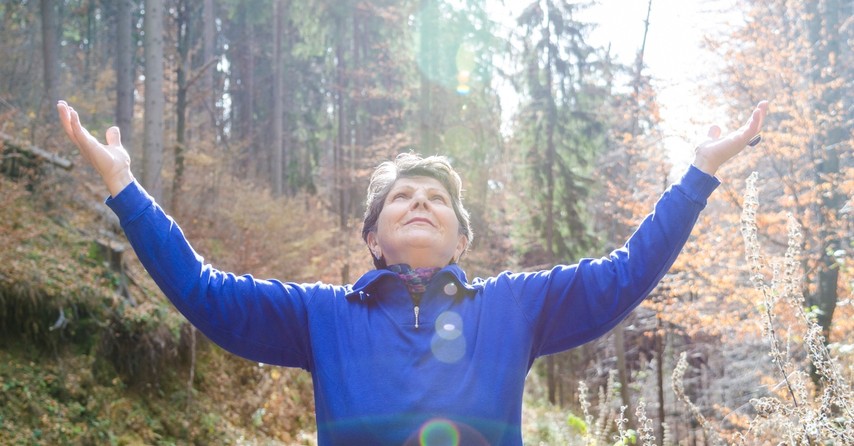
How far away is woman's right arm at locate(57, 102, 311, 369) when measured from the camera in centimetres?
221

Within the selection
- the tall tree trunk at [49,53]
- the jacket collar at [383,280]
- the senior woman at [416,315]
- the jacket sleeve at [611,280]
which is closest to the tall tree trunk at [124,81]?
the tall tree trunk at [49,53]

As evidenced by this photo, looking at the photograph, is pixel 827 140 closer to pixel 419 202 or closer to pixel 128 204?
pixel 419 202

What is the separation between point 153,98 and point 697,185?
1011 cm

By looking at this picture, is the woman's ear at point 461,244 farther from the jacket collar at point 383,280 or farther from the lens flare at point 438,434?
the lens flare at point 438,434

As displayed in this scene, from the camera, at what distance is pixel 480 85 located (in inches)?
870

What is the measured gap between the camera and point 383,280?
236cm

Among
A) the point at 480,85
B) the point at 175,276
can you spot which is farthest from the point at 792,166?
the point at 480,85

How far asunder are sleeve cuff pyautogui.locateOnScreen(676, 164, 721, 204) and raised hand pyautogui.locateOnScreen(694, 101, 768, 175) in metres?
0.02

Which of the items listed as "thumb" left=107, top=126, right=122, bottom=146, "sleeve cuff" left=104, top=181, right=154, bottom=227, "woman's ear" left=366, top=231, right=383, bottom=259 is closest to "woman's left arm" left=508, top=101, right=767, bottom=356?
"woman's ear" left=366, top=231, right=383, bottom=259

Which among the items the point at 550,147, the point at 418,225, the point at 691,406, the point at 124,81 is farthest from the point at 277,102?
the point at 691,406

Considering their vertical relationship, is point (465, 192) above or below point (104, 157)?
above

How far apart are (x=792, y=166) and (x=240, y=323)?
34.7 feet

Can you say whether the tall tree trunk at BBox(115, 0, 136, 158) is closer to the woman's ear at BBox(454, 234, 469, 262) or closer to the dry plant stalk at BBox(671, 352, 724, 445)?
Result: the woman's ear at BBox(454, 234, 469, 262)

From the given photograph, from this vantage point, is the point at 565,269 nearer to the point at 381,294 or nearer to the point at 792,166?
the point at 381,294
